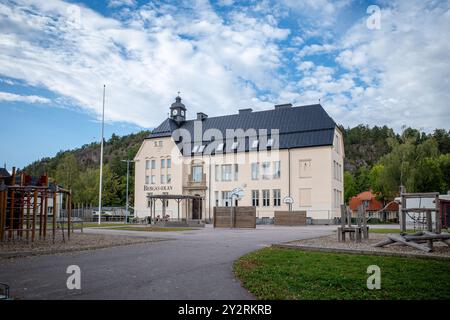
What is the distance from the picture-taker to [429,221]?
15.1m

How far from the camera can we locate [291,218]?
40781 mm

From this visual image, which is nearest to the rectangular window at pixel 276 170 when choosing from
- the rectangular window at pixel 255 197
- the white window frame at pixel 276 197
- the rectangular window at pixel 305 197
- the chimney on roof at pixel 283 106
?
the white window frame at pixel 276 197

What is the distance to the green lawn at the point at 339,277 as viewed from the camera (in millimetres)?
6586

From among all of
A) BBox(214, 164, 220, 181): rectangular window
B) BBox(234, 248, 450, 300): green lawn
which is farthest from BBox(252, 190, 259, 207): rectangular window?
BBox(234, 248, 450, 300): green lawn

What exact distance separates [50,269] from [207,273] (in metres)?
3.74

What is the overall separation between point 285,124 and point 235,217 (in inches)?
970

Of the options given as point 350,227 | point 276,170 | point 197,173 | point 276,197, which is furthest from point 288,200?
point 350,227

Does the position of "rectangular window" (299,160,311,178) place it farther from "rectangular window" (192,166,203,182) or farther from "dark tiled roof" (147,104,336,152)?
"rectangular window" (192,166,203,182)

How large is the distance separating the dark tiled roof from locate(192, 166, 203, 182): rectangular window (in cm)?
466

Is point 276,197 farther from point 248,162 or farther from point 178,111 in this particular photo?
point 178,111

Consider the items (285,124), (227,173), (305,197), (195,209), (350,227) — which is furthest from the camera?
(195,209)

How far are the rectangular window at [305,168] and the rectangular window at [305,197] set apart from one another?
1745 mm
